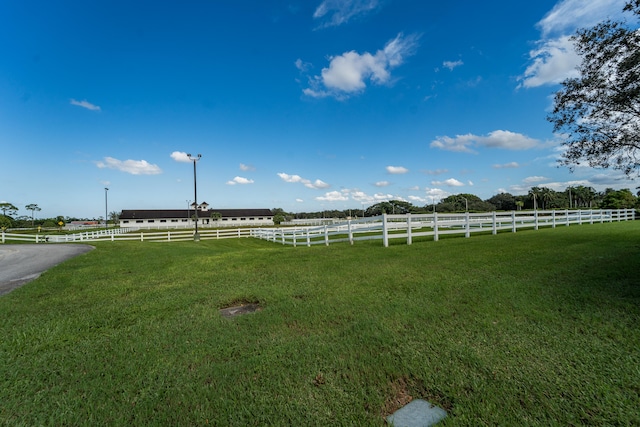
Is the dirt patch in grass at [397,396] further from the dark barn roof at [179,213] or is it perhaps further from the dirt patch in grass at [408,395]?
the dark barn roof at [179,213]

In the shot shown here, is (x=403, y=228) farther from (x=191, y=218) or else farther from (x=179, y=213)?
(x=179, y=213)

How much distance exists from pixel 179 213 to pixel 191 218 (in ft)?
18.1

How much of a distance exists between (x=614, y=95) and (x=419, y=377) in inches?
372

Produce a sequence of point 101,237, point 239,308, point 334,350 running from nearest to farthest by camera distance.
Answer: point 334,350, point 239,308, point 101,237

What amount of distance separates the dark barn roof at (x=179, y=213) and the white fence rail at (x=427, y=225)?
146 feet

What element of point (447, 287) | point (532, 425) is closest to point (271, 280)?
point (447, 287)

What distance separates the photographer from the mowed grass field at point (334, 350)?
214 centimetres

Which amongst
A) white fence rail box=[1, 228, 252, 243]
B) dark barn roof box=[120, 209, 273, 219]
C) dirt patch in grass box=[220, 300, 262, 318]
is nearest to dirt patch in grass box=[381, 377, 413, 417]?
dirt patch in grass box=[220, 300, 262, 318]

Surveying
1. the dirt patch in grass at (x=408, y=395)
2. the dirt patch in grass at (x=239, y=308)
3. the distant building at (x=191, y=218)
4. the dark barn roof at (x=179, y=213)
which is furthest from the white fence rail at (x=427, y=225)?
A: the dark barn roof at (x=179, y=213)

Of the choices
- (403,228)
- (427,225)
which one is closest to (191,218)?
(403,228)

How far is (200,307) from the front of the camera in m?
4.33

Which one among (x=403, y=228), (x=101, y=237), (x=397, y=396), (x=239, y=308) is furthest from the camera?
(x=101, y=237)

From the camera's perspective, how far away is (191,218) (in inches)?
2400

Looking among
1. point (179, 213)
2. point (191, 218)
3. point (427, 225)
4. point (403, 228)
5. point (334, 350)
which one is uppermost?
point (179, 213)
